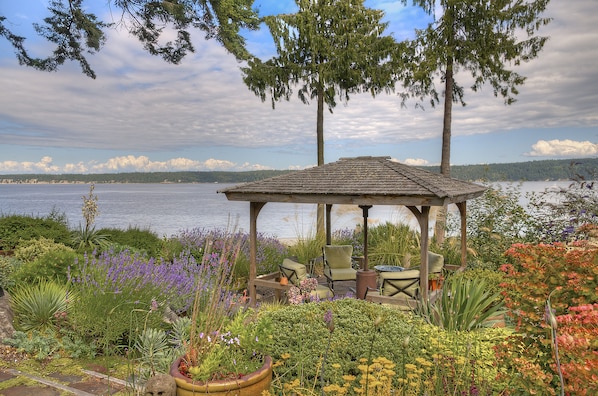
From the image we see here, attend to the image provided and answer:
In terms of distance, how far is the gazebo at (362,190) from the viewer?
7484 millimetres

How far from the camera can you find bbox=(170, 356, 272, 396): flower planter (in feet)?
10.8

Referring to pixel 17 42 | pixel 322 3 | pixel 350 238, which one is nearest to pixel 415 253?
pixel 350 238

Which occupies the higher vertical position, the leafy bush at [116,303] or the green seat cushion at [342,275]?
the leafy bush at [116,303]

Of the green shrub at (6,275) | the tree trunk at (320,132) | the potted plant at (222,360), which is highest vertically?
the tree trunk at (320,132)

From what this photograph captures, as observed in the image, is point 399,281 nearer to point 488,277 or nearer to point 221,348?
point 488,277

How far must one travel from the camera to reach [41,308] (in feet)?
19.9

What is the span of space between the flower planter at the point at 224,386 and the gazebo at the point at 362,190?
440cm

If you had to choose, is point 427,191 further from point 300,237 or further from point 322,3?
point 322,3

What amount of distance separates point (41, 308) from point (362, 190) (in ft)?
16.8

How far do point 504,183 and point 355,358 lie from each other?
11605 mm

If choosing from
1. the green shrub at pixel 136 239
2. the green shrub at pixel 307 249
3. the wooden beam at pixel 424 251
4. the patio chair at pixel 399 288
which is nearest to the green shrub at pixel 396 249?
the green shrub at pixel 307 249

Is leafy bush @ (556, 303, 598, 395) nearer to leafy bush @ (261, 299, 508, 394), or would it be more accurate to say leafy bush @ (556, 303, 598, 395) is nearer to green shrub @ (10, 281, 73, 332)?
leafy bush @ (261, 299, 508, 394)

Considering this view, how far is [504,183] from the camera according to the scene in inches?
561

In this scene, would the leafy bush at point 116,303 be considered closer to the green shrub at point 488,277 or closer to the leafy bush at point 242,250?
the leafy bush at point 242,250
